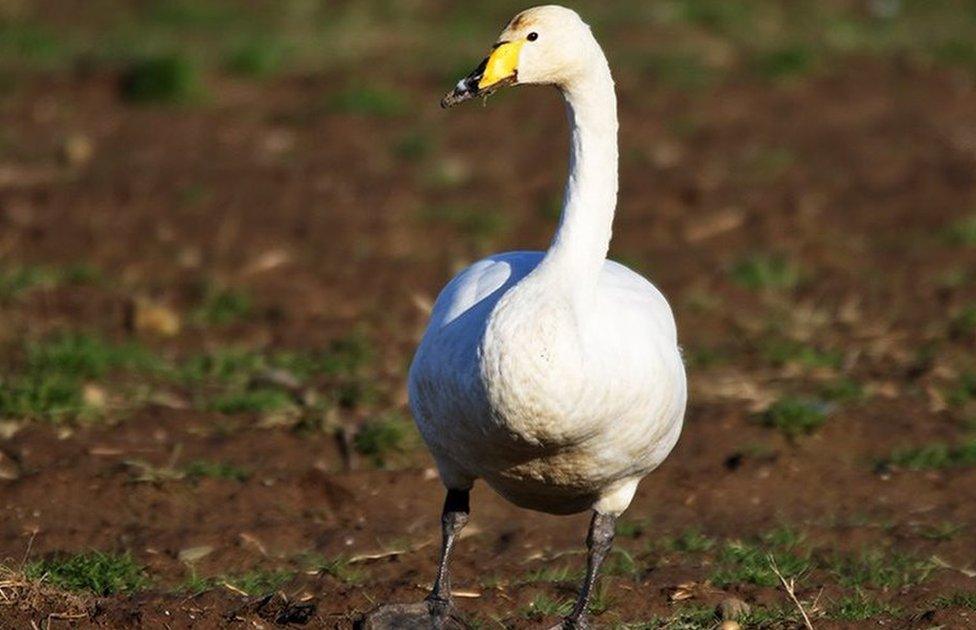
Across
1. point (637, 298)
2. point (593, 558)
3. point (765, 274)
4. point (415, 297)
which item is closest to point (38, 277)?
point (415, 297)

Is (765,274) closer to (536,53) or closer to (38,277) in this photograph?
(38,277)

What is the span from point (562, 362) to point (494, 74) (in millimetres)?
835

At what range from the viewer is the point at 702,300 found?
32.4ft

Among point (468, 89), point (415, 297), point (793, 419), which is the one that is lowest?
point (415, 297)

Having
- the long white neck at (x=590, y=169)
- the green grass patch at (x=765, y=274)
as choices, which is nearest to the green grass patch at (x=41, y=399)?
the long white neck at (x=590, y=169)

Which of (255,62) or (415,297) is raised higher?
(415,297)

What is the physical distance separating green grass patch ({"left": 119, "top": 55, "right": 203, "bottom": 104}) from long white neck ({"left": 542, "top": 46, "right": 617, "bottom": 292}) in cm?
852

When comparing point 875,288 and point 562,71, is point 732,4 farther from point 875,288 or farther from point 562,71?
point 562,71

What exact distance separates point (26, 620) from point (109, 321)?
4.22 m

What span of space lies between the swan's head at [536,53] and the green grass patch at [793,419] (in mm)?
2804

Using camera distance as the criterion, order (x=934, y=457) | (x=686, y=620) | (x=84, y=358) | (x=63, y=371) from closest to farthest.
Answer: (x=686, y=620) < (x=934, y=457) < (x=63, y=371) < (x=84, y=358)

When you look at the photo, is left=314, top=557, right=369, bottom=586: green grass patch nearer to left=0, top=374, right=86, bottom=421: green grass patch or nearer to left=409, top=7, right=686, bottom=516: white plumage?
left=409, top=7, right=686, bottom=516: white plumage

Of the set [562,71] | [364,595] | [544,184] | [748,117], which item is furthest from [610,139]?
[748,117]

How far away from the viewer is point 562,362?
16.9 feet
